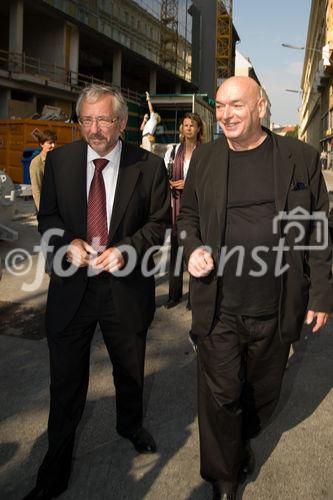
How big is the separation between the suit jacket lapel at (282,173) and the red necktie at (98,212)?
863 millimetres

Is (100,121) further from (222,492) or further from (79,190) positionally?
(222,492)

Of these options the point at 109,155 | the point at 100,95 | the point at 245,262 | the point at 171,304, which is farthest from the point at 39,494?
the point at 171,304

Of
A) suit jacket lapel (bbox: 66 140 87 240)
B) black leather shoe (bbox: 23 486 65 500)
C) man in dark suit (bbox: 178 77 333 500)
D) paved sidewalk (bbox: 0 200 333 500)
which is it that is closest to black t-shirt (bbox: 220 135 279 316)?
man in dark suit (bbox: 178 77 333 500)

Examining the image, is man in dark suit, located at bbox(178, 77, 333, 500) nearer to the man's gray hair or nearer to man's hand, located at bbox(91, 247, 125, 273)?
man's hand, located at bbox(91, 247, 125, 273)

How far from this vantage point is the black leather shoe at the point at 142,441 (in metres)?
2.79

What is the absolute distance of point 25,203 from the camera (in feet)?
47.6

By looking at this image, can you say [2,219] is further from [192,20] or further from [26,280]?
[192,20]

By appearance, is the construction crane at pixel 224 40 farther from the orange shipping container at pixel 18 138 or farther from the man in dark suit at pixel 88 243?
the man in dark suit at pixel 88 243

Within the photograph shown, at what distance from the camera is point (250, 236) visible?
232 centimetres

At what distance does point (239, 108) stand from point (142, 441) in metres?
1.92

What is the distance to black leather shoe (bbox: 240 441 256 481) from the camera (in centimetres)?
261

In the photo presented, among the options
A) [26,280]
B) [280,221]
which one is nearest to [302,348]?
[280,221]

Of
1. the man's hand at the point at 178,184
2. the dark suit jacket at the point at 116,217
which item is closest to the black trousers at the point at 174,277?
the man's hand at the point at 178,184

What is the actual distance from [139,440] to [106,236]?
124 centimetres
